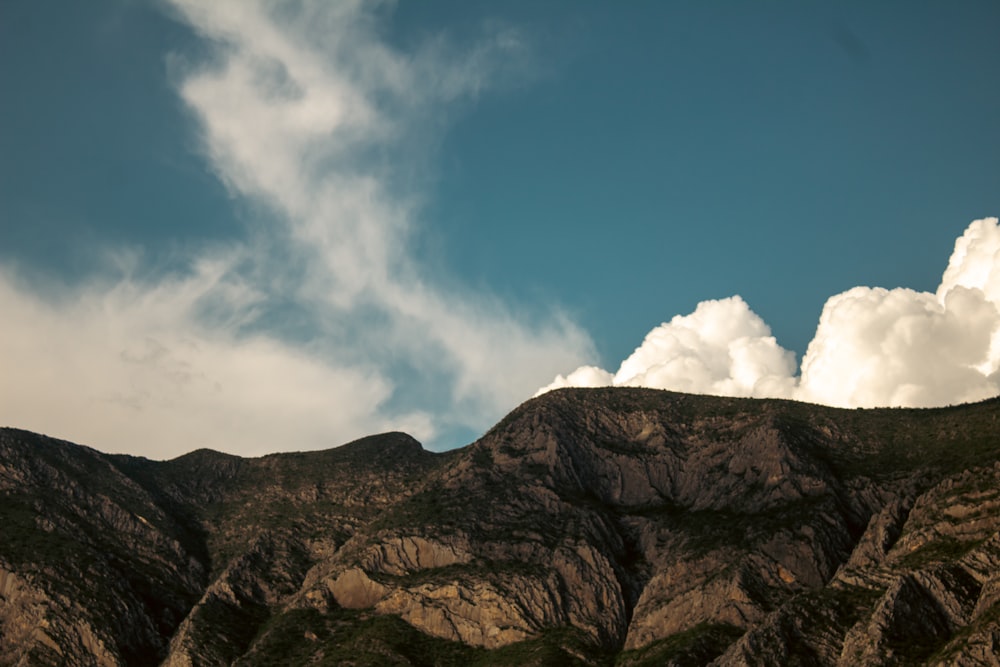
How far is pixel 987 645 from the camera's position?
147 metres

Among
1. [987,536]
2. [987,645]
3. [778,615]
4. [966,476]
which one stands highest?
[966,476]

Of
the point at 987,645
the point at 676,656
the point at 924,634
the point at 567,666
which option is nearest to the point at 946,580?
the point at 924,634

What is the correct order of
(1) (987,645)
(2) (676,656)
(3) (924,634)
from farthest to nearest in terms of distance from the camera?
(2) (676,656) < (3) (924,634) < (1) (987,645)

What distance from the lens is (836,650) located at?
172m

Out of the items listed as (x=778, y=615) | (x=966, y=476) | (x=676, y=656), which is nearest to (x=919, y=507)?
(x=966, y=476)

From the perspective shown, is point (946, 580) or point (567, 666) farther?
point (567, 666)

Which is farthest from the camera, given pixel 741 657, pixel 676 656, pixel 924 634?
pixel 676 656

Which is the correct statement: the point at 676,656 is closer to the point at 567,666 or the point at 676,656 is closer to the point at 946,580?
the point at 567,666

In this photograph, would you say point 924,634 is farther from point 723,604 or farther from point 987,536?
point 723,604

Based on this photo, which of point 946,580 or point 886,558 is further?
point 886,558

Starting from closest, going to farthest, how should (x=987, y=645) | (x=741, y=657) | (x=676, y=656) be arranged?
(x=987, y=645), (x=741, y=657), (x=676, y=656)

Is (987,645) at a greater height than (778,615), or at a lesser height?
lesser

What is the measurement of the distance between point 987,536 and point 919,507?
2127 centimetres

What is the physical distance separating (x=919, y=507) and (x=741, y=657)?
50.7 metres
